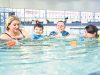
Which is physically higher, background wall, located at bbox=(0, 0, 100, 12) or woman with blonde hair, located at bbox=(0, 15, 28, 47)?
background wall, located at bbox=(0, 0, 100, 12)

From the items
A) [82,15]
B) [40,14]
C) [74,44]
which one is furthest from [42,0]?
[74,44]

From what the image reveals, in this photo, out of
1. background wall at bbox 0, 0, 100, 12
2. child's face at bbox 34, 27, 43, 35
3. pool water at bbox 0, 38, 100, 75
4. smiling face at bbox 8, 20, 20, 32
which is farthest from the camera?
background wall at bbox 0, 0, 100, 12

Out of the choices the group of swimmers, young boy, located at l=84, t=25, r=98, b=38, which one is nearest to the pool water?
the group of swimmers

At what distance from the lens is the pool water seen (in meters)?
2.02

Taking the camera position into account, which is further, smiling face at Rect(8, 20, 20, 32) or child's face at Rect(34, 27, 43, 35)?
child's face at Rect(34, 27, 43, 35)

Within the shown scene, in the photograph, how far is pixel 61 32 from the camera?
4.11 meters

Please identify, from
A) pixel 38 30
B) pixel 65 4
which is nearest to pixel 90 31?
pixel 38 30

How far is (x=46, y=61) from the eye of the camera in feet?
7.74

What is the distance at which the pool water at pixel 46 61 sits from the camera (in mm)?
2015

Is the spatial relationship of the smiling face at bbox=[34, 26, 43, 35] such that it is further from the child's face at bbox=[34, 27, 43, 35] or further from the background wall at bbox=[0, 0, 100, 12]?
the background wall at bbox=[0, 0, 100, 12]

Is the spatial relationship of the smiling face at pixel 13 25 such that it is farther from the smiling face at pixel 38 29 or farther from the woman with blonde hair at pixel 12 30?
the smiling face at pixel 38 29

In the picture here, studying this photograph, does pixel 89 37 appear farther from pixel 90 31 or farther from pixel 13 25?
pixel 13 25

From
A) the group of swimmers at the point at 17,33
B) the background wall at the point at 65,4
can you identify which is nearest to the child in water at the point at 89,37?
the group of swimmers at the point at 17,33

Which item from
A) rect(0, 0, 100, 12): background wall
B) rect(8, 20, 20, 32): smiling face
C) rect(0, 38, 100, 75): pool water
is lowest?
rect(0, 38, 100, 75): pool water
